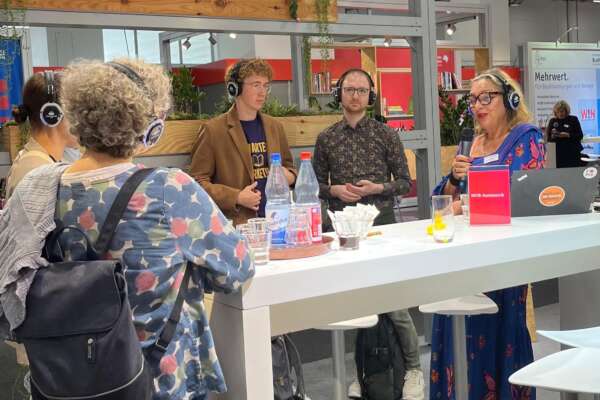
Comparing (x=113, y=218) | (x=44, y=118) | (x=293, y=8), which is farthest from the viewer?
(x=293, y=8)

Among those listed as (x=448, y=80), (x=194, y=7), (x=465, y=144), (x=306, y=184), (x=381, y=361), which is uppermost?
(x=448, y=80)

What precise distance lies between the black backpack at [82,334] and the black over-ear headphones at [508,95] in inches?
81.6

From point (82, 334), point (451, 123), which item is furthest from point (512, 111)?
point (451, 123)

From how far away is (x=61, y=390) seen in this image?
1.49 meters

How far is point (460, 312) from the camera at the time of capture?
2.47m

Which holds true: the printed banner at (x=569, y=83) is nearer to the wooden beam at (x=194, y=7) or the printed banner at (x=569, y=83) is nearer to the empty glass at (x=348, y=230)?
the wooden beam at (x=194, y=7)

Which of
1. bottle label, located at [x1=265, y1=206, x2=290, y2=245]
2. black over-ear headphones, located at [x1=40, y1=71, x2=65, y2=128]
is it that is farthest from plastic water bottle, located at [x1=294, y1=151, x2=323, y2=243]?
black over-ear headphones, located at [x1=40, y1=71, x2=65, y2=128]

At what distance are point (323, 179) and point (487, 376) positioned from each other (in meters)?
1.41

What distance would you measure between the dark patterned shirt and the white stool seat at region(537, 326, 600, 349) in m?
1.81

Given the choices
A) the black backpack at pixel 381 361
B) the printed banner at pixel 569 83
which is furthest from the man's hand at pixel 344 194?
the printed banner at pixel 569 83

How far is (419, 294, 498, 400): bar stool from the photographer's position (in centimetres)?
246

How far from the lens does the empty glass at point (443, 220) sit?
2248 mm

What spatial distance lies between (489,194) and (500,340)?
757 mm

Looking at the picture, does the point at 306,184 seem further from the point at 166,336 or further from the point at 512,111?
the point at 512,111
